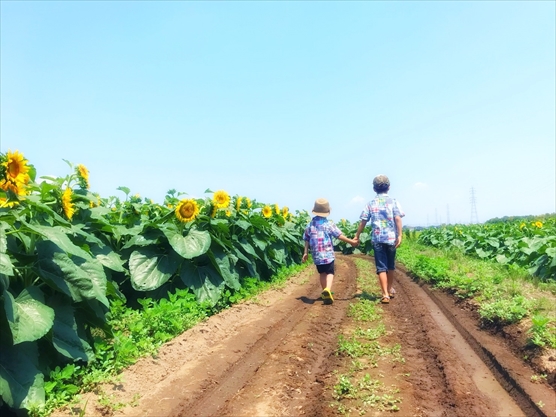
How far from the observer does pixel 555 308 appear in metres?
5.20

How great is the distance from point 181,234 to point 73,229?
2217 millimetres

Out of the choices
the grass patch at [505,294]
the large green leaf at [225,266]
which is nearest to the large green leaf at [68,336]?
the large green leaf at [225,266]

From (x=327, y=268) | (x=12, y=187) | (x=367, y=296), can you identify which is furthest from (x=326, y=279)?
(x=12, y=187)

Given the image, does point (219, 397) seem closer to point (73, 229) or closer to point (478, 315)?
point (73, 229)

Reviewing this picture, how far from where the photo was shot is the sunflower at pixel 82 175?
4.69 meters

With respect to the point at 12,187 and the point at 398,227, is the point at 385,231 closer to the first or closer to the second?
the point at 398,227

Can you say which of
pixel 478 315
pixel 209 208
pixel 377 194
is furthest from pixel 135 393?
pixel 377 194

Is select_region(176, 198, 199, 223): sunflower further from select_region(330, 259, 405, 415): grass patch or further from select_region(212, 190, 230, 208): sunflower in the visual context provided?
select_region(330, 259, 405, 415): grass patch

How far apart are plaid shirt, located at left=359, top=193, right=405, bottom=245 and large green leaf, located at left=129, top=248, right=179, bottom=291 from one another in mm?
3077

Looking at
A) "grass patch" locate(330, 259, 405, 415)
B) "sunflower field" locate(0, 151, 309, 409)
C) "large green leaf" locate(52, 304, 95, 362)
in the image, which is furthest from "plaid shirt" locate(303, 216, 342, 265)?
"large green leaf" locate(52, 304, 95, 362)

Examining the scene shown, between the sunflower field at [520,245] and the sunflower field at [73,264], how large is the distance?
5412 mm

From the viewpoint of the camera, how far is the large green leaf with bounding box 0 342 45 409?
9.39 ft

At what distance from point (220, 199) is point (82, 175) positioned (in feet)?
7.90

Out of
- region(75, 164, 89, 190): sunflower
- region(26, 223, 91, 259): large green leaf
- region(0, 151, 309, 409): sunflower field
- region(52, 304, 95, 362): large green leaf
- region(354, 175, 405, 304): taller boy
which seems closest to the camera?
region(0, 151, 309, 409): sunflower field
